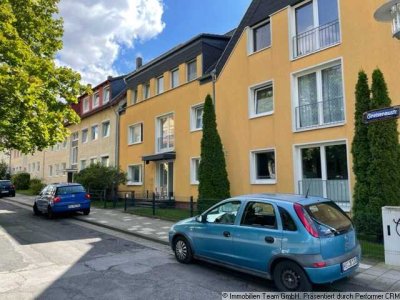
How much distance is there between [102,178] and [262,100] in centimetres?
1219

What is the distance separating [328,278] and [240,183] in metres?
10.3

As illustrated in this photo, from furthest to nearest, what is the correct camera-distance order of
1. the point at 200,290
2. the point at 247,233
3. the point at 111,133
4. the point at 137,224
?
the point at 111,133 < the point at 137,224 < the point at 247,233 < the point at 200,290

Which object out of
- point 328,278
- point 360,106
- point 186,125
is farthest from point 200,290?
point 186,125

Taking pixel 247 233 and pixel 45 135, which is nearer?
pixel 247 233

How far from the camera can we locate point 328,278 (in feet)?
17.7

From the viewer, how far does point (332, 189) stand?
40.8 ft

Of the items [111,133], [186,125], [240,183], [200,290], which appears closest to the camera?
[200,290]

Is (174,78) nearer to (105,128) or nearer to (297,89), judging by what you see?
(297,89)

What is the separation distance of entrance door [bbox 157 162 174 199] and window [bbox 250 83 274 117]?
7.08 meters

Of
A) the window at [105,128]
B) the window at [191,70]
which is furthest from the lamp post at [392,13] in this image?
the window at [105,128]

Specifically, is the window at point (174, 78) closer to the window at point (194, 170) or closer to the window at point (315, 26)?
the window at point (194, 170)

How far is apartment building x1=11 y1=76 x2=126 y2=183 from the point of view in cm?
2692

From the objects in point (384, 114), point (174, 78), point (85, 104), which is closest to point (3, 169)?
point (85, 104)

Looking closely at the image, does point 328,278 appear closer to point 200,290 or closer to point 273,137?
point 200,290
